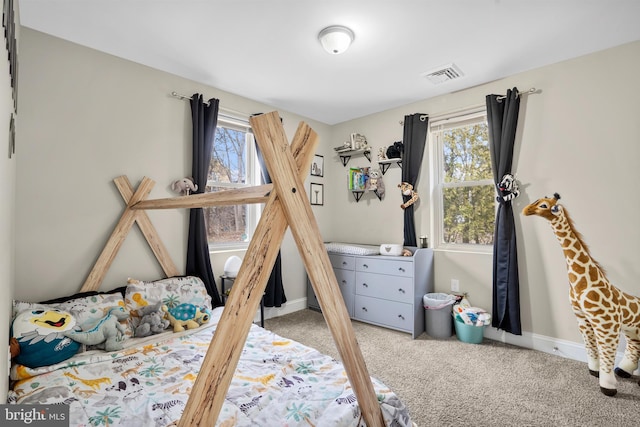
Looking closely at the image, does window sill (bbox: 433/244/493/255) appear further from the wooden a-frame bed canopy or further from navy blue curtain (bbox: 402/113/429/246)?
the wooden a-frame bed canopy

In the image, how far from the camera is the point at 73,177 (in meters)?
2.29

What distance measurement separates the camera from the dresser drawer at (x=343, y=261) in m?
3.55

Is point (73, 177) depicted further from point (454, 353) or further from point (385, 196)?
point (454, 353)

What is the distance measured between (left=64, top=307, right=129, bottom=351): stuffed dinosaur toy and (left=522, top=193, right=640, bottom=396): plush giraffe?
9.55ft

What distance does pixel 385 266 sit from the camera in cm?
326

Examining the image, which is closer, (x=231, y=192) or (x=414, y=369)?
(x=231, y=192)

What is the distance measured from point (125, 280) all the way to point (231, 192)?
5.68 ft

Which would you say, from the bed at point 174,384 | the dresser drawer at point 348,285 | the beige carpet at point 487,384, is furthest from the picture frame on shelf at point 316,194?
the bed at point 174,384

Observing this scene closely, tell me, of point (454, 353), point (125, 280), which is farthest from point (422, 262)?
point (125, 280)

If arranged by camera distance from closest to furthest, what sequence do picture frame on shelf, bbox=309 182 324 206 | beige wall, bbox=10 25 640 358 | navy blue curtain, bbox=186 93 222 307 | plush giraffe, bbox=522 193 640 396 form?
plush giraffe, bbox=522 193 640 396
beige wall, bbox=10 25 640 358
navy blue curtain, bbox=186 93 222 307
picture frame on shelf, bbox=309 182 324 206

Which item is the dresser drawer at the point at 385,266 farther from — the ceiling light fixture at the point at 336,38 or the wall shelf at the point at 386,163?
the ceiling light fixture at the point at 336,38

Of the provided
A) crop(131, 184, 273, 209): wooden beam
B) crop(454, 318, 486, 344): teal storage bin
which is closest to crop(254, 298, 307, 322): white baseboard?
crop(454, 318, 486, 344): teal storage bin

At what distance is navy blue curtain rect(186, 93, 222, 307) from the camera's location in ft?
9.36

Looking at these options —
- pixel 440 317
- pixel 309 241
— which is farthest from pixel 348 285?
pixel 309 241
